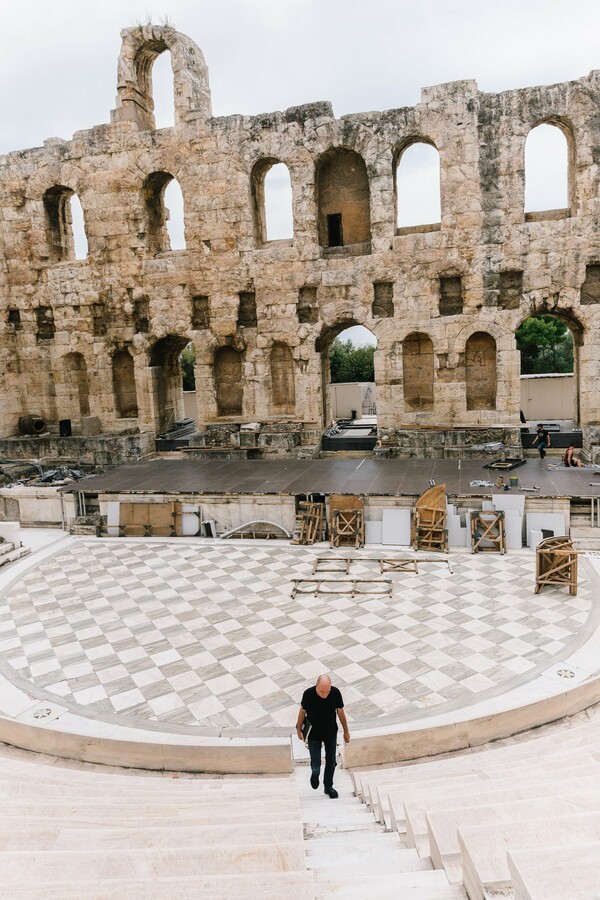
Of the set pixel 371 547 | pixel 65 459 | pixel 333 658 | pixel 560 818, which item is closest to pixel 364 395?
pixel 65 459

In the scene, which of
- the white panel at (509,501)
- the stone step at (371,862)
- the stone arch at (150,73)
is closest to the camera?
the stone step at (371,862)

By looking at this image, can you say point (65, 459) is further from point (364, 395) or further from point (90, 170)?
point (364, 395)

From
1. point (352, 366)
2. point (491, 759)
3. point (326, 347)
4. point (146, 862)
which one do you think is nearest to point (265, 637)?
point (491, 759)

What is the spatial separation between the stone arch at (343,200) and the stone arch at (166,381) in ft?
19.8

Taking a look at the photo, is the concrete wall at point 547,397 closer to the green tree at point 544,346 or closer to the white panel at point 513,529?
the green tree at point 544,346

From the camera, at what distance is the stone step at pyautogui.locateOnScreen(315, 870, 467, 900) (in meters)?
3.15

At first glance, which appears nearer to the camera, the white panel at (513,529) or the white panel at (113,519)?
the white panel at (513,529)

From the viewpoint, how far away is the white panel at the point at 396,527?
13023mm

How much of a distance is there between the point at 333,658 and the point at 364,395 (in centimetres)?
2096

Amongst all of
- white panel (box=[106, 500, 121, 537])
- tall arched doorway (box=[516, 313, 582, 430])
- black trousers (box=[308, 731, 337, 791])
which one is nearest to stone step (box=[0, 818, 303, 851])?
black trousers (box=[308, 731, 337, 791])

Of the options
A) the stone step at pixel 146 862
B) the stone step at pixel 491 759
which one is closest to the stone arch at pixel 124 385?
the stone step at pixel 491 759

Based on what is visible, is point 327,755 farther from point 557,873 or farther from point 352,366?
point 352,366

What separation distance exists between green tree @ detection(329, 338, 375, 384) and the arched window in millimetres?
15707

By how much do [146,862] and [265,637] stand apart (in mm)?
5500
